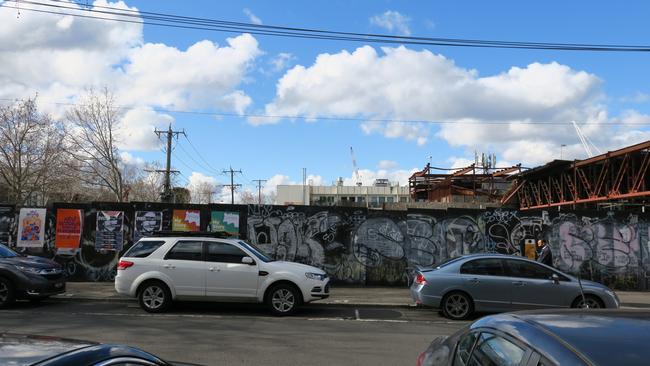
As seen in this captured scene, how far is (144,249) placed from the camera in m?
11.8

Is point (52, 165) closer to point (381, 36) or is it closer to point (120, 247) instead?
point (120, 247)

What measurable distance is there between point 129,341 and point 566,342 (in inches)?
295

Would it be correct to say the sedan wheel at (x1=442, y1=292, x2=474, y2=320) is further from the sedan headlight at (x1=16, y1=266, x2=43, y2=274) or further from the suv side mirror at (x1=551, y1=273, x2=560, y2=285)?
the sedan headlight at (x1=16, y1=266, x2=43, y2=274)

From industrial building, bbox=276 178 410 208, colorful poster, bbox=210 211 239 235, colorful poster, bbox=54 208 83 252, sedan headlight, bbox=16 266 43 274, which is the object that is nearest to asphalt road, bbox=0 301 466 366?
sedan headlight, bbox=16 266 43 274

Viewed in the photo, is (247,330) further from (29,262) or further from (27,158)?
(27,158)

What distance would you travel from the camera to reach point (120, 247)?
17109 millimetres

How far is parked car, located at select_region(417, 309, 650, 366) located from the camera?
2.33m

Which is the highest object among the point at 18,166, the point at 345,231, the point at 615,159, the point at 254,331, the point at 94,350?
the point at 18,166

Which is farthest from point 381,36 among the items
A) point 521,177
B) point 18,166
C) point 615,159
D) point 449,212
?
point 18,166

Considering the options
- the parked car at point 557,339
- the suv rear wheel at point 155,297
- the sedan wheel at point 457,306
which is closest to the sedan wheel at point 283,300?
the suv rear wheel at point 155,297

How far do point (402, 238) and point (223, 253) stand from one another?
23.7 ft

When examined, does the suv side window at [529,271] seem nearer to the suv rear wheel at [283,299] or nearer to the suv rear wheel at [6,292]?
the suv rear wheel at [283,299]

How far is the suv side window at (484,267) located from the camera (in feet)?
37.9

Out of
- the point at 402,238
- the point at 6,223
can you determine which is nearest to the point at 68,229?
the point at 6,223
